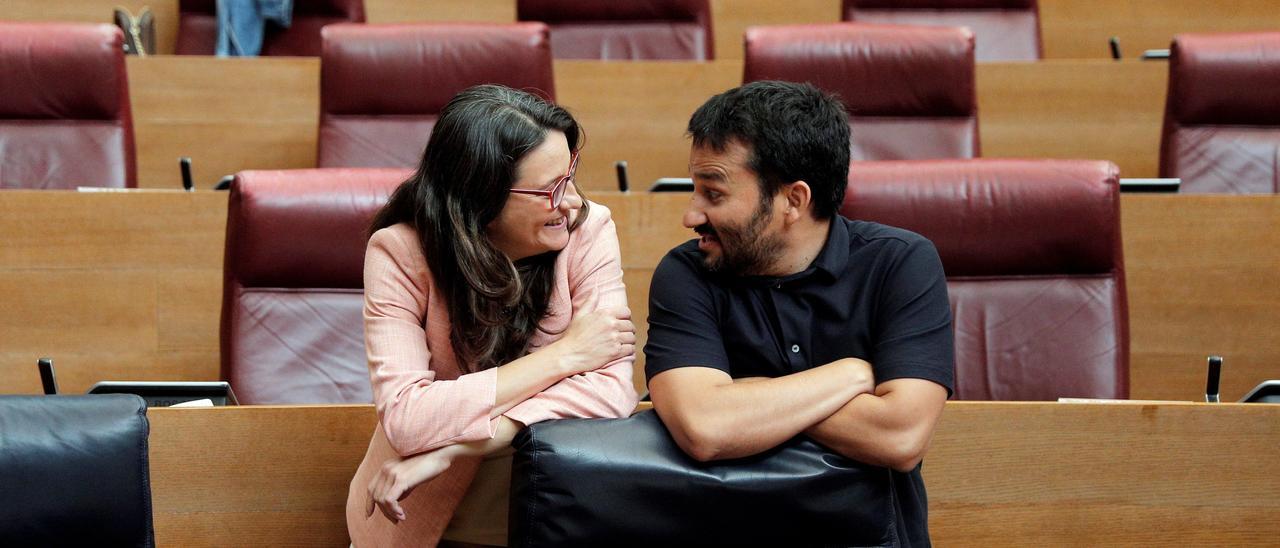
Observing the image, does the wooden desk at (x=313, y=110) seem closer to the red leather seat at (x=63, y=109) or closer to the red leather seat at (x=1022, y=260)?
the red leather seat at (x=63, y=109)

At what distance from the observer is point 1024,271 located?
1.20 metres

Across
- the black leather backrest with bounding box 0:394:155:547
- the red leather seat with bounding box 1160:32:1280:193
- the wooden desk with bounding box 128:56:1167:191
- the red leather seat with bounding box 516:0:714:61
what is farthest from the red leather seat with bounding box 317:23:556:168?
the black leather backrest with bounding box 0:394:155:547

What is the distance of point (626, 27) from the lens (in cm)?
207

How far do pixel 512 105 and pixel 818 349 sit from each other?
0.82 ft

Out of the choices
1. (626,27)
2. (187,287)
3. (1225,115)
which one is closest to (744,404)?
(187,287)

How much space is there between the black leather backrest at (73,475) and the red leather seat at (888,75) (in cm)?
99

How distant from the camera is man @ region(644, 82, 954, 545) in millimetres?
810

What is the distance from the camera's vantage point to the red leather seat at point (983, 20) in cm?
203

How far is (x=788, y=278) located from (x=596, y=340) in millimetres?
133

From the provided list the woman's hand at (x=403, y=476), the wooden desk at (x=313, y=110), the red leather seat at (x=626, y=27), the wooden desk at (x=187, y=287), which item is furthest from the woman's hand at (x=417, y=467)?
the red leather seat at (x=626, y=27)

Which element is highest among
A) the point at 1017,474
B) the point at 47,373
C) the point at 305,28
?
the point at 305,28

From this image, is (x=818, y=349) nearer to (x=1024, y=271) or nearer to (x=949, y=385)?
(x=949, y=385)

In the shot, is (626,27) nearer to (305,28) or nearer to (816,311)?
(305,28)

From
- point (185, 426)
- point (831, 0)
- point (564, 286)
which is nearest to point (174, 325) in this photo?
point (185, 426)
